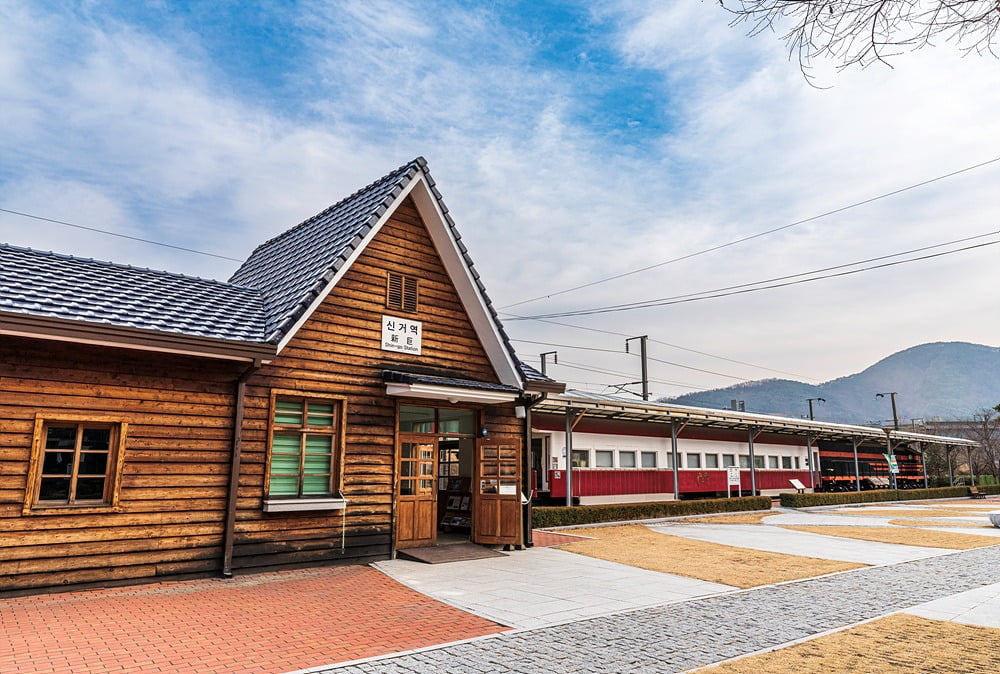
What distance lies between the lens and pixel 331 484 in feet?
35.6

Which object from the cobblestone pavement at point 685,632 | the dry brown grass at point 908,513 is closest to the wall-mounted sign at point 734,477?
the dry brown grass at point 908,513

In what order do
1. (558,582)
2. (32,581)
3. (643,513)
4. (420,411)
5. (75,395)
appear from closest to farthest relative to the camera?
(32,581), (75,395), (558,582), (420,411), (643,513)

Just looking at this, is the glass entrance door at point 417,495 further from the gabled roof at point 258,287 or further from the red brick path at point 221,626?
the red brick path at point 221,626

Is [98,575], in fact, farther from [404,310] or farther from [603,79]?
[603,79]

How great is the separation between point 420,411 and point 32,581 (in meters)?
7.36

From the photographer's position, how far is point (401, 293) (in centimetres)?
1212

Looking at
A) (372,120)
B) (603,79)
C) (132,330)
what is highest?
(372,120)

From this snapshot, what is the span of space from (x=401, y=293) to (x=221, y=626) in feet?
21.8

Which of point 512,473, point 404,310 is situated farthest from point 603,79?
point 512,473

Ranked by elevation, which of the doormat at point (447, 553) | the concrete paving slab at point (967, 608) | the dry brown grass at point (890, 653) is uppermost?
the doormat at point (447, 553)

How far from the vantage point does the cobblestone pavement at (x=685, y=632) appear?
18.8 ft

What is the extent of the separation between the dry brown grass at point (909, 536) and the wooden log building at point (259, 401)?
9.67 m

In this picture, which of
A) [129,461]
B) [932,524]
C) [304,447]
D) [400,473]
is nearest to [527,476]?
[400,473]

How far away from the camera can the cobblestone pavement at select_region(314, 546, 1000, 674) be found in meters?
5.73
